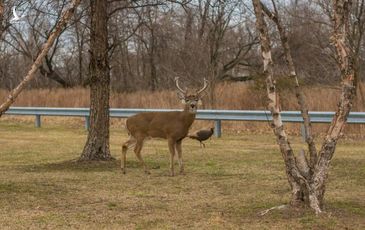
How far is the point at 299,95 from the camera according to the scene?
8797 millimetres

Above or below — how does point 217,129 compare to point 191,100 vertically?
below

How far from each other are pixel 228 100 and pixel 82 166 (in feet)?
42.4

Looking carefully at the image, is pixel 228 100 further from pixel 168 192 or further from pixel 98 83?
pixel 168 192

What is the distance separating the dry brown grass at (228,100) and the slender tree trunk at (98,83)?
27.6 ft

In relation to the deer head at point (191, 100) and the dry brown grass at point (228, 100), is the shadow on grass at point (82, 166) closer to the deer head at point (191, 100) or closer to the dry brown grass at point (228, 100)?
the deer head at point (191, 100)

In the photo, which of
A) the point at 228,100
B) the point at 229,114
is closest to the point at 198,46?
the point at 228,100

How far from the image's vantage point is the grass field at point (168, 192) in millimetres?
7785

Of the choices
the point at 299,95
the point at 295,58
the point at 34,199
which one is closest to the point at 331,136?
the point at 299,95

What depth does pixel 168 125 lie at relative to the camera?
12.5 m

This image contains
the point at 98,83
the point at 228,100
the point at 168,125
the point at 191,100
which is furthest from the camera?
the point at 228,100

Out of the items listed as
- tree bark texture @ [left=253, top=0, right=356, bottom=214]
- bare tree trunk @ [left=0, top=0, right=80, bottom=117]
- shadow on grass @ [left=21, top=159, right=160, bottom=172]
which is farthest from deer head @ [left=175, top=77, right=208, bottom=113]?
tree bark texture @ [left=253, top=0, right=356, bottom=214]

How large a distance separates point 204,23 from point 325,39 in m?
5.73

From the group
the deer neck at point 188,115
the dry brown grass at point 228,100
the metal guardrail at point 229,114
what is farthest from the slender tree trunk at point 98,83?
the dry brown grass at point 228,100

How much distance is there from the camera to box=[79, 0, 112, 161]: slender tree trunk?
1359 centimetres
